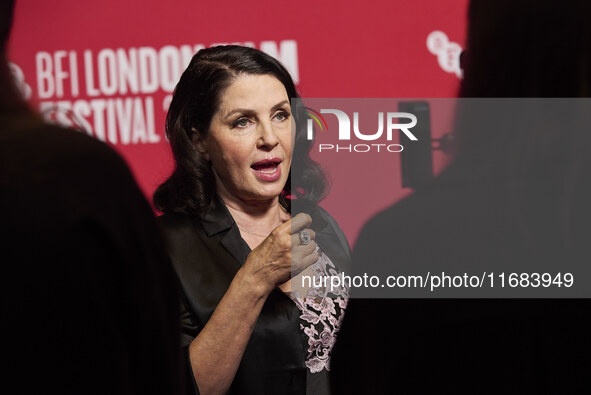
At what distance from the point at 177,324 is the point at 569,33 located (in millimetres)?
512

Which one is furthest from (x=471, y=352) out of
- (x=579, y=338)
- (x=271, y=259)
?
(x=271, y=259)

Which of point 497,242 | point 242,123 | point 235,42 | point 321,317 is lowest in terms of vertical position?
point 321,317

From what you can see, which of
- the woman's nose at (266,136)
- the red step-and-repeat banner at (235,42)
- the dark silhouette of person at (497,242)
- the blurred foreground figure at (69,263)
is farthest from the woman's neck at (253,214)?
the red step-and-repeat banner at (235,42)

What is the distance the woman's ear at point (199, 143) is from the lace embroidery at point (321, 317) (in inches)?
14.8

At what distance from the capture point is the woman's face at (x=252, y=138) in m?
1.56

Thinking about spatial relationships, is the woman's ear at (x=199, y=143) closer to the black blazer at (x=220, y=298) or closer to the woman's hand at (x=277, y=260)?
the black blazer at (x=220, y=298)

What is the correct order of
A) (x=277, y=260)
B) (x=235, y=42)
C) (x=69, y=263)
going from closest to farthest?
1. (x=69, y=263)
2. (x=277, y=260)
3. (x=235, y=42)

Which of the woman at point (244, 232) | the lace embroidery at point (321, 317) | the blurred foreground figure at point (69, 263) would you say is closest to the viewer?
the blurred foreground figure at point (69, 263)

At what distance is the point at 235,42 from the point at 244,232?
1386 mm

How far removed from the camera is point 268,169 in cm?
160

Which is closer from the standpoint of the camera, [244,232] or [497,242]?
[497,242]

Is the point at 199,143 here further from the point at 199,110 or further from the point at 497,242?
the point at 497,242

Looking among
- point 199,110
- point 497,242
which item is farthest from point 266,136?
point 497,242

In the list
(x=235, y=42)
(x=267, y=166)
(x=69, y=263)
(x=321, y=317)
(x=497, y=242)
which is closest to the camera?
(x=69, y=263)
